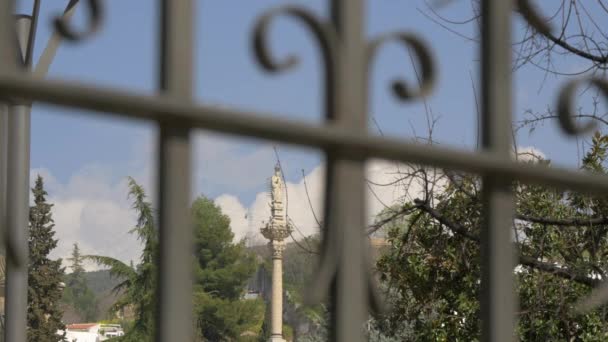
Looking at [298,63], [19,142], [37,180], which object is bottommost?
[298,63]

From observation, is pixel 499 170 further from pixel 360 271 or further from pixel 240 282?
pixel 240 282

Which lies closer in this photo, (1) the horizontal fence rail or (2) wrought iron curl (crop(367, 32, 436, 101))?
(1) the horizontal fence rail

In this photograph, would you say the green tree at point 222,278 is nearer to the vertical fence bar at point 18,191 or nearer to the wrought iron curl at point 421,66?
the vertical fence bar at point 18,191

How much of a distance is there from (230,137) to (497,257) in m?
0.35

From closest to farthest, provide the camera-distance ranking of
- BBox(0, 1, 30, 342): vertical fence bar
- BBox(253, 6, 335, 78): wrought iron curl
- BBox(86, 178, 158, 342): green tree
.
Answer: BBox(253, 6, 335, 78): wrought iron curl
BBox(0, 1, 30, 342): vertical fence bar
BBox(86, 178, 158, 342): green tree

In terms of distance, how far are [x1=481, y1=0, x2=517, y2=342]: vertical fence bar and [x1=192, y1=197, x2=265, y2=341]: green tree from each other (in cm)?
3458

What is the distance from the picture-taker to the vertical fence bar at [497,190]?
43.1 inches

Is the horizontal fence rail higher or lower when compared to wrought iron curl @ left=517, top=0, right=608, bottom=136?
lower

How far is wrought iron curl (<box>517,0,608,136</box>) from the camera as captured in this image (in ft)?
3.92

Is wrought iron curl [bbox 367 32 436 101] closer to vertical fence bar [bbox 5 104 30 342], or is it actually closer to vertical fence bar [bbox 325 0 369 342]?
vertical fence bar [bbox 325 0 369 342]

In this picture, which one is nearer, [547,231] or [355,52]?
[355,52]

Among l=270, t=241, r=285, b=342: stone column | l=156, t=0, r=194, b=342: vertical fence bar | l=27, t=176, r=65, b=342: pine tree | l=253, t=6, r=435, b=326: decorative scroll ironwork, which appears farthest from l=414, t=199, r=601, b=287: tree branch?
l=27, t=176, r=65, b=342: pine tree

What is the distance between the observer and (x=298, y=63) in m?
1.01

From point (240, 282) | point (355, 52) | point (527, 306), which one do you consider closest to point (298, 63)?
point (355, 52)
